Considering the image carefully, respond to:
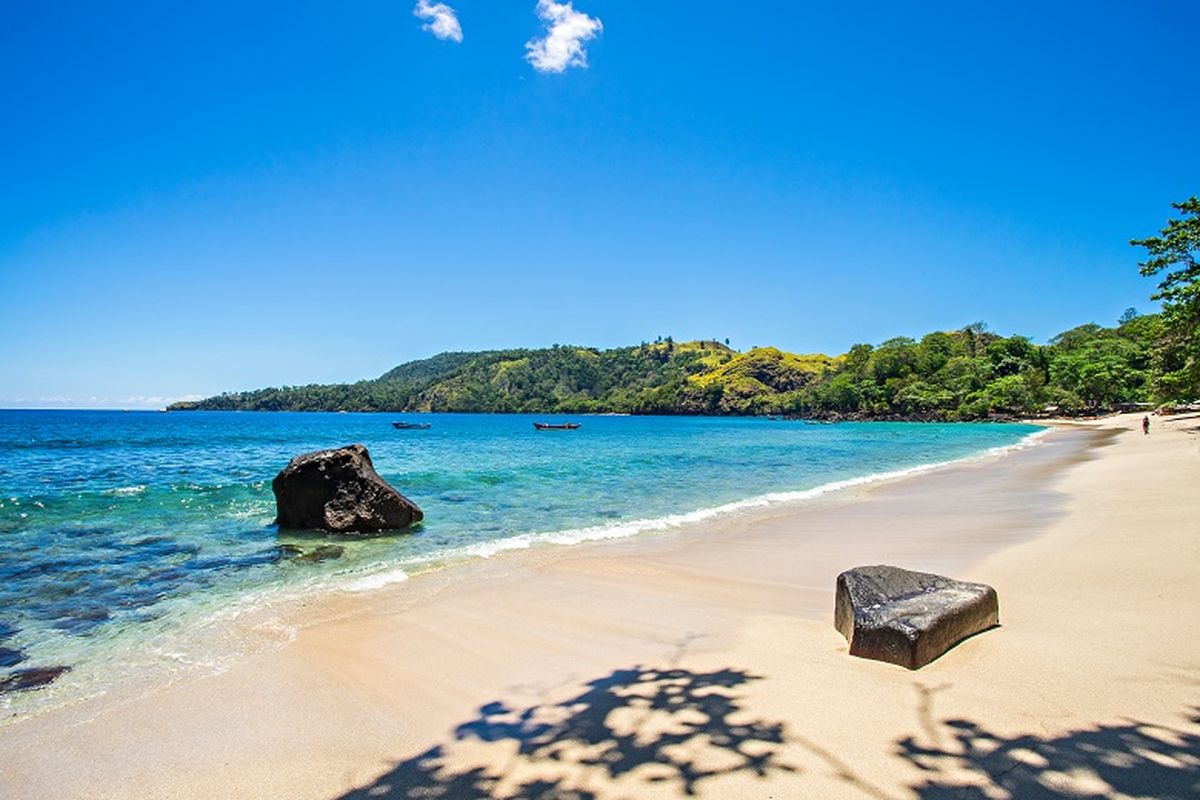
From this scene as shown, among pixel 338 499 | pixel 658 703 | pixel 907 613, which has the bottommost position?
pixel 658 703

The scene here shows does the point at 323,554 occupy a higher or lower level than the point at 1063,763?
lower

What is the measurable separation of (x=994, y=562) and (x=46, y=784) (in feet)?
39.1

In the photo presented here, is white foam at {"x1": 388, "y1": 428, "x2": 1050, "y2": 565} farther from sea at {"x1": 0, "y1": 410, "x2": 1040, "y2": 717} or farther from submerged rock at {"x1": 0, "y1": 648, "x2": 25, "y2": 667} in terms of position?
submerged rock at {"x1": 0, "y1": 648, "x2": 25, "y2": 667}

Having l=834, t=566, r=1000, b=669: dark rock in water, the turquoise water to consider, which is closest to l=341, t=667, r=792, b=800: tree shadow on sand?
l=834, t=566, r=1000, b=669: dark rock in water

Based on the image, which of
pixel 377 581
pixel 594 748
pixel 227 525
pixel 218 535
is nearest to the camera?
pixel 594 748

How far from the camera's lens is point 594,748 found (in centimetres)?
427

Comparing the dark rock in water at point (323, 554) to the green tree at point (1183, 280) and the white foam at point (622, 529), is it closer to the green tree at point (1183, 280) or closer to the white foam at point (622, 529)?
the white foam at point (622, 529)

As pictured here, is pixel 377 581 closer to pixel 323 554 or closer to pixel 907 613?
pixel 323 554

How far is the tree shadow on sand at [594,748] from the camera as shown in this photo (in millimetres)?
3834

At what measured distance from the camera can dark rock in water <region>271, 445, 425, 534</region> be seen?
14.9 meters

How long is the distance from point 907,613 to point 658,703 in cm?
252

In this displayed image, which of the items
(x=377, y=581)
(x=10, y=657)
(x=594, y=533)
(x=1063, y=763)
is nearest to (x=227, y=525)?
(x=377, y=581)

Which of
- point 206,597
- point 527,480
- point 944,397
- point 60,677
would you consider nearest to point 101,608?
point 206,597

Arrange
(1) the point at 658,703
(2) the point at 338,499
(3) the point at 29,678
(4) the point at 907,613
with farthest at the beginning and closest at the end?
(2) the point at 338,499
(3) the point at 29,678
(4) the point at 907,613
(1) the point at 658,703
